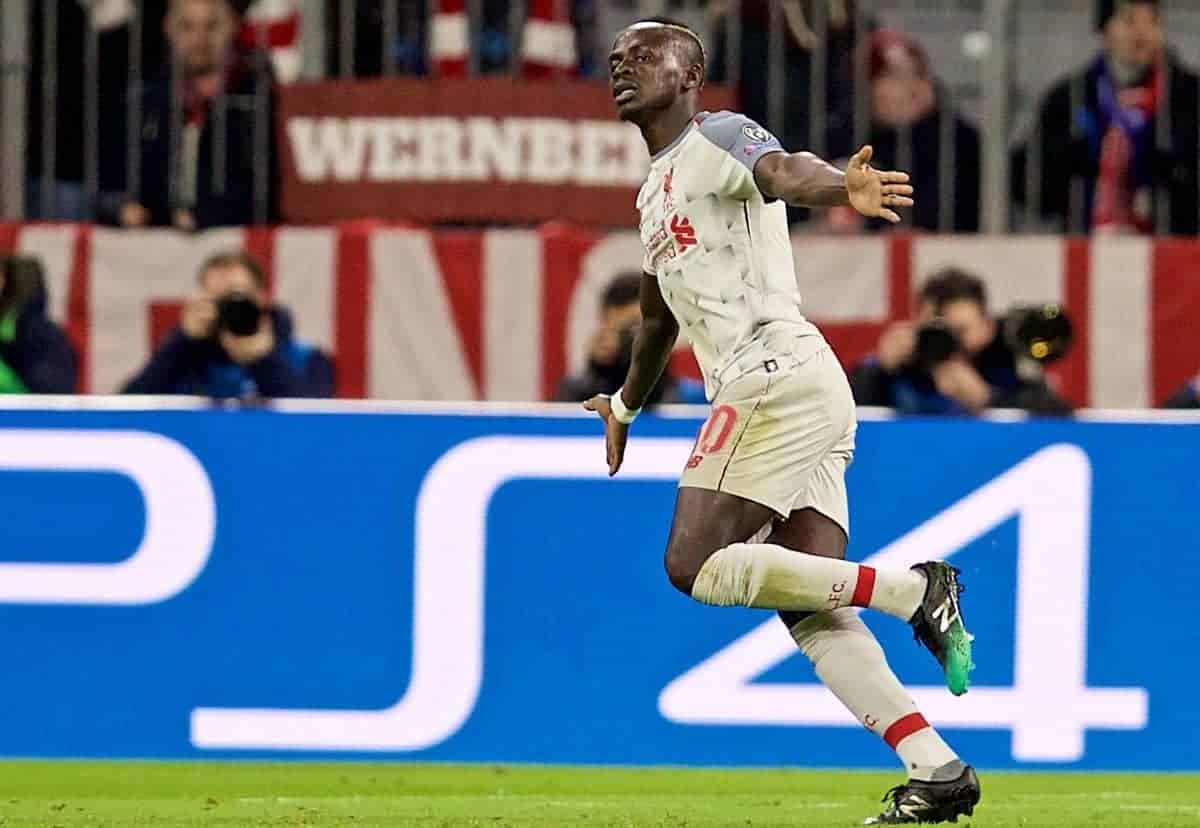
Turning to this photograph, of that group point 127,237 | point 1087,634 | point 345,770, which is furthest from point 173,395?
point 1087,634

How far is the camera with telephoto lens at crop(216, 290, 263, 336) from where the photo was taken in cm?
1090

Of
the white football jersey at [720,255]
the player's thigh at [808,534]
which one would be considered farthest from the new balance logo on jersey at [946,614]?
the white football jersey at [720,255]

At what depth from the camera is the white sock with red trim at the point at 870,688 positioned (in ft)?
22.6

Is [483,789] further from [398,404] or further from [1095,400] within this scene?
[1095,400]

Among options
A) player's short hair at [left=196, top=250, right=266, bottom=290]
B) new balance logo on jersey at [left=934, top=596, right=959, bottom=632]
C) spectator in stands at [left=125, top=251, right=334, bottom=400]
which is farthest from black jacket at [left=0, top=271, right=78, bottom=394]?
new balance logo on jersey at [left=934, top=596, right=959, bottom=632]

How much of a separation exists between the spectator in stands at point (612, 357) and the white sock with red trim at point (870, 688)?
12.0ft

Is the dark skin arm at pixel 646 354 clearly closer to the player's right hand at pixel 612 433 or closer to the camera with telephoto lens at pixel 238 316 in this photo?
the player's right hand at pixel 612 433

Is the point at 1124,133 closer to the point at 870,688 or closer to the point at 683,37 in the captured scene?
the point at 683,37

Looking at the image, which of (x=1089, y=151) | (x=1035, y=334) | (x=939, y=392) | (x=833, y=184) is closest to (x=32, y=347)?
(x=939, y=392)

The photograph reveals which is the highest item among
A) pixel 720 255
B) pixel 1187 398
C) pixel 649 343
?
pixel 720 255

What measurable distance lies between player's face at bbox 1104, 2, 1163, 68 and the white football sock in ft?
19.1

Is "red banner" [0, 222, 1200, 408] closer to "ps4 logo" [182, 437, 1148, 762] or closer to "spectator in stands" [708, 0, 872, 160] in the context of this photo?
"spectator in stands" [708, 0, 872, 160]

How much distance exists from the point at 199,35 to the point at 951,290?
3.66 m

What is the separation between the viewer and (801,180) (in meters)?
6.34
